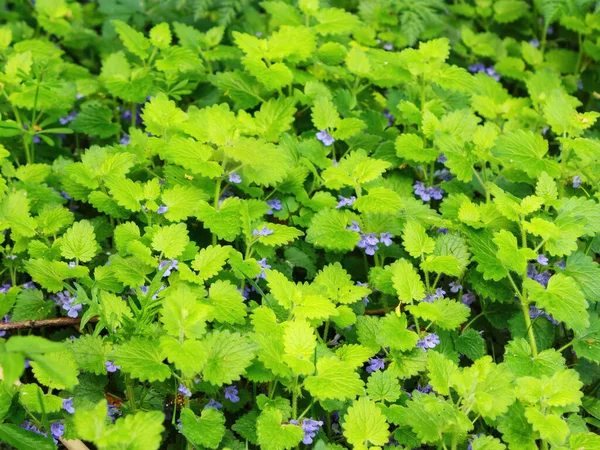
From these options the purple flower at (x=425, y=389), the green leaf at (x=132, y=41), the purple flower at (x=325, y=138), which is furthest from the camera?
the green leaf at (x=132, y=41)

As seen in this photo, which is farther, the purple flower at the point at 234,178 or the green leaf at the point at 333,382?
the purple flower at the point at 234,178

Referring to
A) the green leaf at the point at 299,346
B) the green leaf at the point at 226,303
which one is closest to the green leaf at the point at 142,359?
the green leaf at the point at 226,303

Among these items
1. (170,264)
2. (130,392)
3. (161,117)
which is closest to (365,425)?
(130,392)

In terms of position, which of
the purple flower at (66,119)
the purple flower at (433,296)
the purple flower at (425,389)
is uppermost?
the purple flower at (433,296)

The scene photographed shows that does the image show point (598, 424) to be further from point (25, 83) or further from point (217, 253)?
point (25, 83)

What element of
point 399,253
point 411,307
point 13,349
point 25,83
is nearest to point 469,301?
point 399,253

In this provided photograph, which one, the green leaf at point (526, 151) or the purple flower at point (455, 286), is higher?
the green leaf at point (526, 151)

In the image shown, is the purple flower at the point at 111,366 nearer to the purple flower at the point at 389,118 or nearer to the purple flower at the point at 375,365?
the purple flower at the point at 375,365

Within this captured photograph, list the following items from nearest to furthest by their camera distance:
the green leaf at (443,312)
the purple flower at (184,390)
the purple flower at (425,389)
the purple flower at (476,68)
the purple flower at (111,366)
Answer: the purple flower at (184,390)
the purple flower at (111,366)
the green leaf at (443,312)
the purple flower at (425,389)
the purple flower at (476,68)
